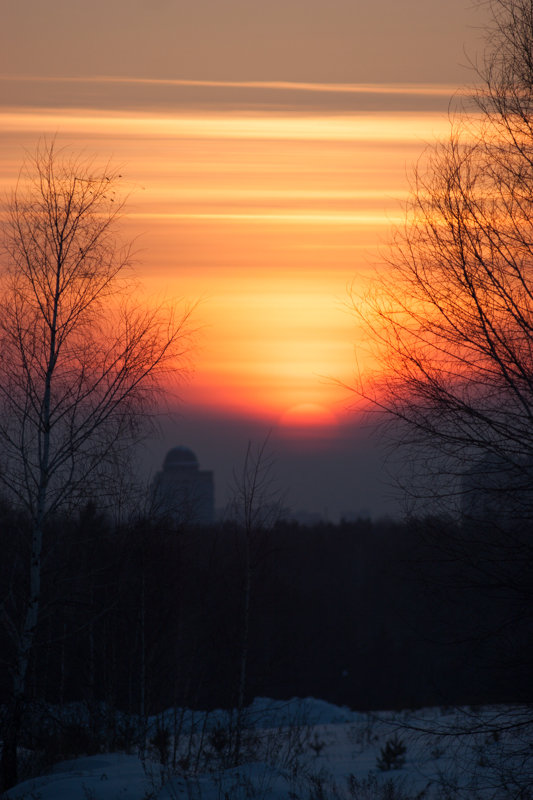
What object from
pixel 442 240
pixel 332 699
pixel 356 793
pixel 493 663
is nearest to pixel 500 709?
pixel 493 663

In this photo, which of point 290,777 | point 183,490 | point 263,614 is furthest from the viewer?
point 263,614

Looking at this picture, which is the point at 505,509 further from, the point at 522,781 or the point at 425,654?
the point at 425,654

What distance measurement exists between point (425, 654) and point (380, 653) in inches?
165

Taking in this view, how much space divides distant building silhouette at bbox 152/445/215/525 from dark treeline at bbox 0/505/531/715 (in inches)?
22.1

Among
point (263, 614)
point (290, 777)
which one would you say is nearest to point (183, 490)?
point (290, 777)

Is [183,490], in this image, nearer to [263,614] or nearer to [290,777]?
[290,777]

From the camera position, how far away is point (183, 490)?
18.0 meters

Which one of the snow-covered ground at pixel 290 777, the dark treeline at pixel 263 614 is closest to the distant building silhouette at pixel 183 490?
the dark treeline at pixel 263 614

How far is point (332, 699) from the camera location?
40781mm

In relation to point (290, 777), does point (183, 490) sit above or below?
above

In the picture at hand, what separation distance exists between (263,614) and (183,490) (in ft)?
32.7

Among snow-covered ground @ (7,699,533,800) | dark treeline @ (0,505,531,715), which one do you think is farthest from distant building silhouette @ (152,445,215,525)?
snow-covered ground @ (7,699,533,800)

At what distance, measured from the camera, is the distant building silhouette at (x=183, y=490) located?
669 inches

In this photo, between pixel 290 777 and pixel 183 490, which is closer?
pixel 290 777
